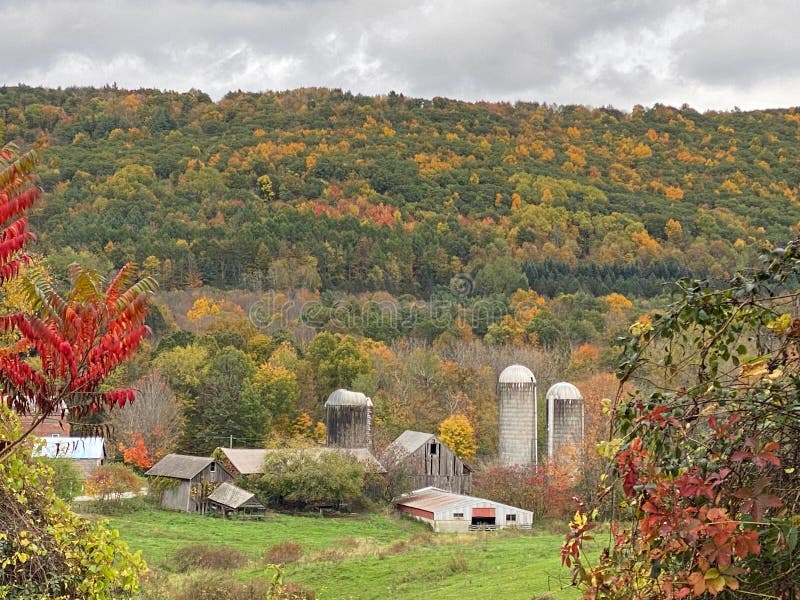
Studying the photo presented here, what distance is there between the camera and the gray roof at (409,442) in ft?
158

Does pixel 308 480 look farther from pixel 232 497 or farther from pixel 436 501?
pixel 436 501

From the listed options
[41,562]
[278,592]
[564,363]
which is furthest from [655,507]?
[564,363]

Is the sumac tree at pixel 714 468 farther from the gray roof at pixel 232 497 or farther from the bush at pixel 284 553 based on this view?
the gray roof at pixel 232 497

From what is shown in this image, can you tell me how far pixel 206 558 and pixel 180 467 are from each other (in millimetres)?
16392

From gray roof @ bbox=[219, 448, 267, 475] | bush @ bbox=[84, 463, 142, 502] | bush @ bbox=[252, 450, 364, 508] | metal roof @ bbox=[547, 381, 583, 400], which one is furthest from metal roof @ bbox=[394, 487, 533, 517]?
bush @ bbox=[84, 463, 142, 502]

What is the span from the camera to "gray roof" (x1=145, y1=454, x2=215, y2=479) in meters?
42.7

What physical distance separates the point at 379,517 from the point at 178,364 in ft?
49.9

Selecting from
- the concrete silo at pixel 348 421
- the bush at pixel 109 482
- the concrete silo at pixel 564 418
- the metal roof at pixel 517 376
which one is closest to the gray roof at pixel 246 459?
the bush at pixel 109 482

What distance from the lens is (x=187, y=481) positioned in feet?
140

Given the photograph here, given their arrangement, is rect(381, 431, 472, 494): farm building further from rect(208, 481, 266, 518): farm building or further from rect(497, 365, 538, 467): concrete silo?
rect(208, 481, 266, 518): farm building

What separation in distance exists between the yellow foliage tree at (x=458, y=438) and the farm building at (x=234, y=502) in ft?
46.4

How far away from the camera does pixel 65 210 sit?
122 metres

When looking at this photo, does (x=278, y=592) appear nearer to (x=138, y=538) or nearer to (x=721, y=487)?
(x=721, y=487)

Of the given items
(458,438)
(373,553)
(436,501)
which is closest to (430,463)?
(436,501)
